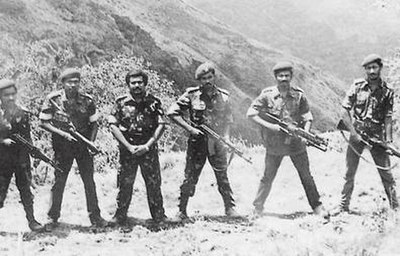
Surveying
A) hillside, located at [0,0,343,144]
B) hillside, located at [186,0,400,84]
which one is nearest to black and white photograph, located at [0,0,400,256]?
hillside, located at [0,0,343,144]

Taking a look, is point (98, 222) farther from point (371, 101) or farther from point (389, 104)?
point (389, 104)

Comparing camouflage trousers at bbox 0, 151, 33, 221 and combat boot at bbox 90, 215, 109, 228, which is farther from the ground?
camouflage trousers at bbox 0, 151, 33, 221

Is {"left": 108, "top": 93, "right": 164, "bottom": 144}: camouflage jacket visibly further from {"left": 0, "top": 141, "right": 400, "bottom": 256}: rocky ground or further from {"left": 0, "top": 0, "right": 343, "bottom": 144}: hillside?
{"left": 0, "top": 0, "right": 343, "bottom": 144}: hillside

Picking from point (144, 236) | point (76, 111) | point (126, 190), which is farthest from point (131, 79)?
point (144, 236)

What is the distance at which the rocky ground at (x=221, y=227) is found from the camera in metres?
5.72

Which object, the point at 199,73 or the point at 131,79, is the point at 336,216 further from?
the point at 131,79

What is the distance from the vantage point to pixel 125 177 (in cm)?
700

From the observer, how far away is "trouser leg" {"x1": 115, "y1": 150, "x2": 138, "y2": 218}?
6.97 metres

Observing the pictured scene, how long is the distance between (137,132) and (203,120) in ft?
2.99

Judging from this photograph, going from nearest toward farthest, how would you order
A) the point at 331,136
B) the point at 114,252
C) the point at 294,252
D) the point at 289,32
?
the point at 294,252
the point at 114,252
the point at 331,136
the point at 289,32

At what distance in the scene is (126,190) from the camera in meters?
7.06

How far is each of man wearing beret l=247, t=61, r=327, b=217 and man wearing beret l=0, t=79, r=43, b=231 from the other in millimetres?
3003

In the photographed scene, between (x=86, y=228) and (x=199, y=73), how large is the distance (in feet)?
8.47

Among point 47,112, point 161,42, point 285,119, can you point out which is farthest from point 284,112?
point 161,42
